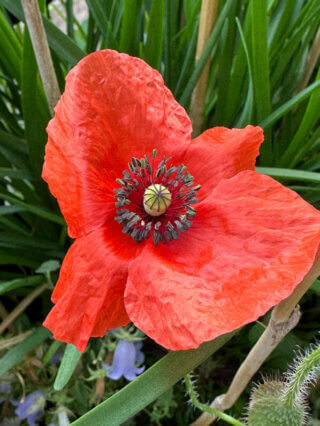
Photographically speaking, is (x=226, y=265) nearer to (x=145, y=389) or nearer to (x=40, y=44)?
(x=145, y=389)

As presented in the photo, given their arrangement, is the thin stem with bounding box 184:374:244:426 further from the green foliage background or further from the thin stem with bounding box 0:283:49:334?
the thin stem with bounding box 0:283:49:334

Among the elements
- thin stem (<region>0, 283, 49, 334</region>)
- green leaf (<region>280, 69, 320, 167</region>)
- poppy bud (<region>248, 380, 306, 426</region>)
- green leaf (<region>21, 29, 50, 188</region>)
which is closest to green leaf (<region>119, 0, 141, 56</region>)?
green leaf (<region>21, 29, 50, 188</region>)

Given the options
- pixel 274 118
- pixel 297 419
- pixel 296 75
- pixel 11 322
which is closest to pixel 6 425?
pixel 11 322

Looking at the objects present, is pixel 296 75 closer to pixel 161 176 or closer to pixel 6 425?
pixel 161 176

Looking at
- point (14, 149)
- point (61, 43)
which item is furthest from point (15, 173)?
point (61, 43)

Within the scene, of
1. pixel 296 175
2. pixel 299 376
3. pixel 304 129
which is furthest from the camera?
pixel 304 129

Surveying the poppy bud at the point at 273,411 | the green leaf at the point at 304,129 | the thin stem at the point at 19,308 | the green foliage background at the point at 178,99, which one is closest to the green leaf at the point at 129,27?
the green foliage background at the point at 178,99

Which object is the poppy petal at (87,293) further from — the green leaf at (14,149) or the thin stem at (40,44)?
the green leaf at (14,149)
